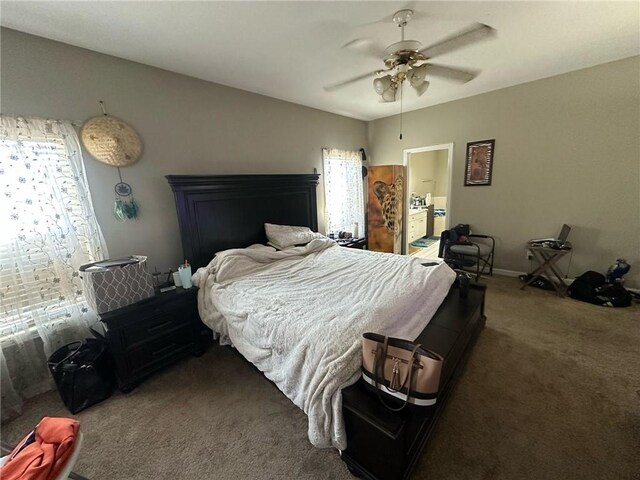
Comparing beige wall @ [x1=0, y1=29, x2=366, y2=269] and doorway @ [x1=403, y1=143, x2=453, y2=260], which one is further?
doorway @ [x1=403, y1=143, x2=453, y2=260]

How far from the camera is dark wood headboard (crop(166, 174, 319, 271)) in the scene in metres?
2.45

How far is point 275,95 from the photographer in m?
3.15

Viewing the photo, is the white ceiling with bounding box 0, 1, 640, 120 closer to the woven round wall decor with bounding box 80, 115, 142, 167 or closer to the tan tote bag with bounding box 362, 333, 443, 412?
the woven round wall decor with bounding box 80, 115, 142, 167

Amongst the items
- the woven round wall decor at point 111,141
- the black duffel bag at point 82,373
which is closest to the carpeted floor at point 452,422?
the black duffel bag at point 82,373

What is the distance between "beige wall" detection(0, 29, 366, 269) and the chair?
2.67 m

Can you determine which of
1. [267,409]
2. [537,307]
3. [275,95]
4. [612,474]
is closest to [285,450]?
[267,409]

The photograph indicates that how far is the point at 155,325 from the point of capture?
2.00 m

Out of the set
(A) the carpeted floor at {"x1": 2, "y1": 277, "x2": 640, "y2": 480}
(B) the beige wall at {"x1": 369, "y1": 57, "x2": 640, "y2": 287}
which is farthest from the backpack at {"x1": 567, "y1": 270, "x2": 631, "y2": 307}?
(A) the carpeted floor at {"x1": 2, "y1": 277, "x2": 640, "y2": 480}

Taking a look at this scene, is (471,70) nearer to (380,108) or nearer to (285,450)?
(380,108)

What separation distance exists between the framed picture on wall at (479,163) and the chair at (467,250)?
2.32ft

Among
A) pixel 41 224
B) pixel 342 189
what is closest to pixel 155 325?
pixel 41 224

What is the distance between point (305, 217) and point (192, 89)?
1908 millimetres

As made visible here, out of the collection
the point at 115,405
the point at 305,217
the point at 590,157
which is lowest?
the point at 115,405

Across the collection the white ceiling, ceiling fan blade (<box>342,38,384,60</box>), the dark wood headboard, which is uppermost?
the white ceiling
